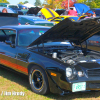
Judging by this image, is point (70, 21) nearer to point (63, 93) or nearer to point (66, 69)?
point (66, 69)

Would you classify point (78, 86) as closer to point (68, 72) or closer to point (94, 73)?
point (68, 72)

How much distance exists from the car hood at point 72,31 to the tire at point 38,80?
28.1 inches

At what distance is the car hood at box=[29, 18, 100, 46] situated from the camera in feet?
12.1

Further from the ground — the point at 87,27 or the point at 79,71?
the point at 87,27

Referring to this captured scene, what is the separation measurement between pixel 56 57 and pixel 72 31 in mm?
686

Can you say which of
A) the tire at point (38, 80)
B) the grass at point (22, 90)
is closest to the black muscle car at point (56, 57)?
the tire at point (38, 80)

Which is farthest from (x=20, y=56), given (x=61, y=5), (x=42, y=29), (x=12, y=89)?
(x=61, y=5)

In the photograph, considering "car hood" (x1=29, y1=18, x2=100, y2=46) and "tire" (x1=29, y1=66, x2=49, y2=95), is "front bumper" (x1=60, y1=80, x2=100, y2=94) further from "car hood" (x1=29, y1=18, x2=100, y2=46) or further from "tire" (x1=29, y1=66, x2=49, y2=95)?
A: "car hood" (x1=29, y1=18, x2=100, y2=46)

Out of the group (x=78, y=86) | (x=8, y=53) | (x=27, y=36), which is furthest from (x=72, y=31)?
(x=8, y=53)

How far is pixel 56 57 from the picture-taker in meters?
4.36

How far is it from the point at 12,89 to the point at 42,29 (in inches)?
69.5

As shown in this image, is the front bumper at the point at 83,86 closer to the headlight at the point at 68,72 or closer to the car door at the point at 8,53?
the headlight at the point at 68,72

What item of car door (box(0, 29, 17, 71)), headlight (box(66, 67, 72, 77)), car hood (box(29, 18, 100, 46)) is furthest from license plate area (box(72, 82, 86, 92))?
car door (box(0, 29, 17, 71))

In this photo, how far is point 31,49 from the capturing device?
4.45 m
